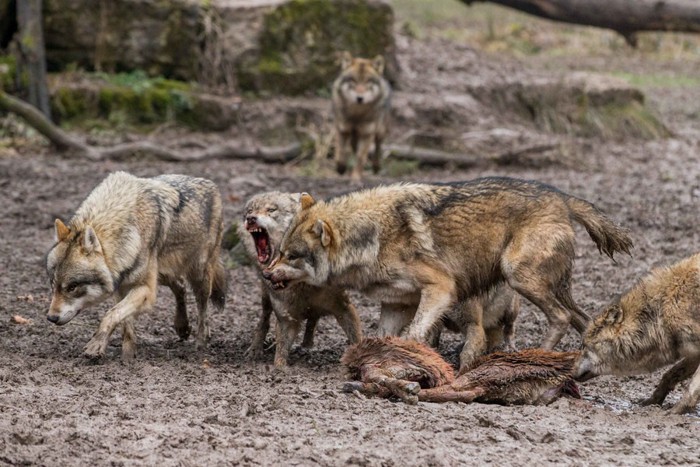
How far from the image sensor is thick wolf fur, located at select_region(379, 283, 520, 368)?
8141mm

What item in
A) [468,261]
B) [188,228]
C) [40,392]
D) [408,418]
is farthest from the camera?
[188,228]

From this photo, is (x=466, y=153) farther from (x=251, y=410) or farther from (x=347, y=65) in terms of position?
(x=251, y=410)

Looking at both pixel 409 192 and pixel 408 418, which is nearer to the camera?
pixel 408 418

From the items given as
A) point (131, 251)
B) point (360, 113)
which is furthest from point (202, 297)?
point (360, 113)

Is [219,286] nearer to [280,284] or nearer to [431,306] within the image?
[280,284]

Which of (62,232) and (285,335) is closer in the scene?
(62,232)

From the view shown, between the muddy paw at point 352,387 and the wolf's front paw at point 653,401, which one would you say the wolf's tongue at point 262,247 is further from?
the wolf's front paw at point 653,401

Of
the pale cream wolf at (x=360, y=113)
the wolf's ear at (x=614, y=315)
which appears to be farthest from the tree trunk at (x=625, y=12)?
the wolf's ear at (x=614, y=315)

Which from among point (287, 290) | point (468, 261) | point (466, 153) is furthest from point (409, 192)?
point (466, 153)

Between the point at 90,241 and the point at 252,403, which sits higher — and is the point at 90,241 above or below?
above

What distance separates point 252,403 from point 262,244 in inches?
86.7

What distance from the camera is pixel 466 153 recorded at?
17.2 m

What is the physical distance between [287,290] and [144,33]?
1117 centimetres

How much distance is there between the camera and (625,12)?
15.8 m
